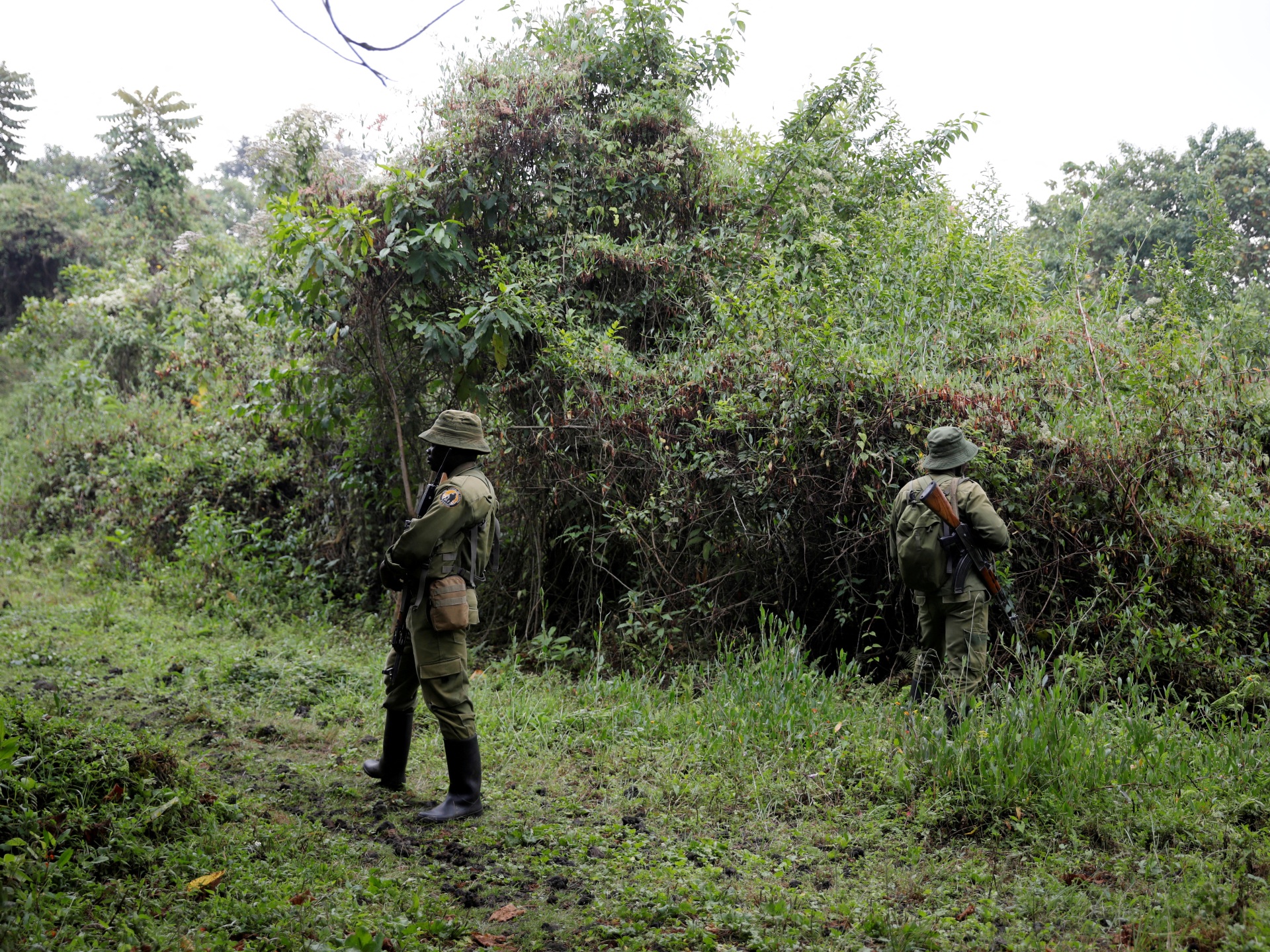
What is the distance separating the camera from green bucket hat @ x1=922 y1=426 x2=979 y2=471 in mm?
5391

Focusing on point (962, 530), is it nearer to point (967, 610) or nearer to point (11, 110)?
point (967, 610)

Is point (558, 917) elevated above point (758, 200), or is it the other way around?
point (758, 200)

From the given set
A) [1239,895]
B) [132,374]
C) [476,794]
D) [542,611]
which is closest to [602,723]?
[476,794]

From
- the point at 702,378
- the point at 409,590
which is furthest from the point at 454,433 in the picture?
the point at 702,378

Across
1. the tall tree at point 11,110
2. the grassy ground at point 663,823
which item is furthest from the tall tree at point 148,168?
the grassy ground at point 663,823

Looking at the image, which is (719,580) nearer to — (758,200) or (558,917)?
(558,917)

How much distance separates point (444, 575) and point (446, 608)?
179 millimetres

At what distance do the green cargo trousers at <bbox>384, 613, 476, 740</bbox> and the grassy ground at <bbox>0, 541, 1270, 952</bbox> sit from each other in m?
0.49

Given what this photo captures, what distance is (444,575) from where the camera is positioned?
4.49m

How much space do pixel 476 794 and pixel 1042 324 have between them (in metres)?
6.16

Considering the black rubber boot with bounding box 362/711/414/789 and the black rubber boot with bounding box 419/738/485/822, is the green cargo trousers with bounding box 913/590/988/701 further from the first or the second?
the black rubber boot with bounding box 362/711/414/789

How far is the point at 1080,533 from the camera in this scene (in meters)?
5.90

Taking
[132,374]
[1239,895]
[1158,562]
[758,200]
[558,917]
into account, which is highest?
[758,200]

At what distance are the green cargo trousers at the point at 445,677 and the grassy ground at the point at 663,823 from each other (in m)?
0.49
